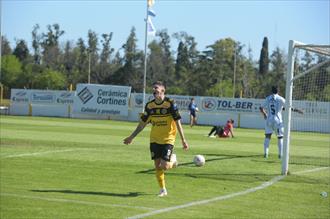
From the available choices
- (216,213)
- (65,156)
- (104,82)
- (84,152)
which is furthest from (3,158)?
(104,82)

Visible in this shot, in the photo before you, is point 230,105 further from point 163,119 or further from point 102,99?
point 163,119

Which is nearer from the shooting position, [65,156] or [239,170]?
[239,170]

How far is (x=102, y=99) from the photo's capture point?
5041 cm

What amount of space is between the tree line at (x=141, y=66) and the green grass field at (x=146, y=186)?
182ft

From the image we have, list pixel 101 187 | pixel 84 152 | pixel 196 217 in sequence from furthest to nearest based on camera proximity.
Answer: pixel 84 152, pixel 101 187, pixel 196 217

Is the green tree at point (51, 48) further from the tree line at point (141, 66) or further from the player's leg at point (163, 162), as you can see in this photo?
the player's leg at point (163, 162)

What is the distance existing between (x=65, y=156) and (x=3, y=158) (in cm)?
182

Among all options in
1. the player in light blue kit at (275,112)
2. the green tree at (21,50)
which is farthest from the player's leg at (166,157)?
the green tree at (21,50)

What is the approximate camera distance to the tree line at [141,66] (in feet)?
263

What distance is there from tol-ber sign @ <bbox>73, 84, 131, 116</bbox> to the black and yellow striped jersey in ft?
123

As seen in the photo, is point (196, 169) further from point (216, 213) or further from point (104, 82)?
point (104, 82)

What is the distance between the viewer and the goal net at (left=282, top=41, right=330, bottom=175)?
49.8ft

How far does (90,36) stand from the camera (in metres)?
95.1

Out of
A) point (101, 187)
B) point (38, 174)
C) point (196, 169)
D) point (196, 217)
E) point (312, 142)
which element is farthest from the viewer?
point (312, 142)
